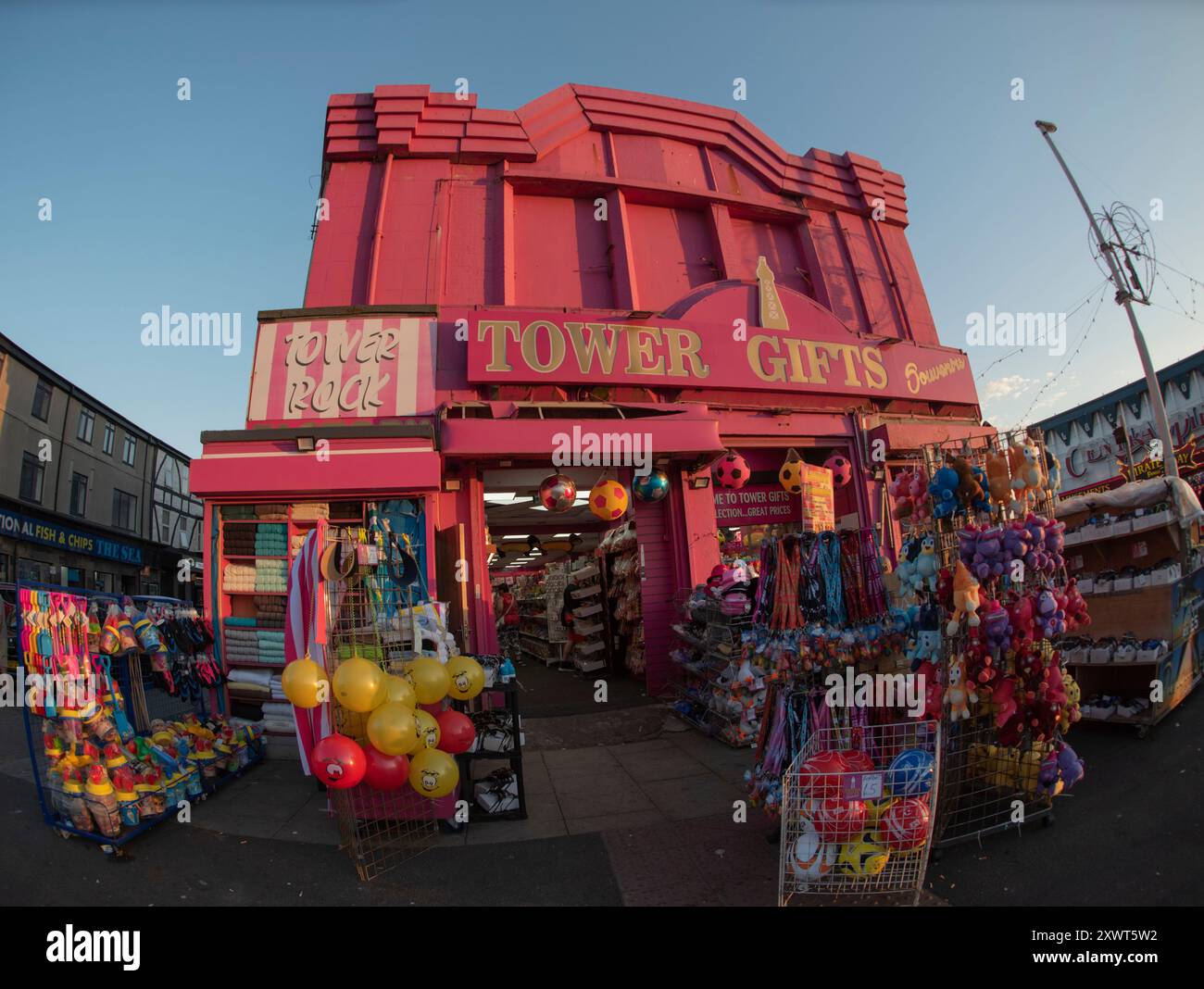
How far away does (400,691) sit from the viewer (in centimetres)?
443

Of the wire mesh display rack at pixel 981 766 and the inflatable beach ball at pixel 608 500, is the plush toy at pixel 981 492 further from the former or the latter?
the inflatable beach ball at pixel 608 500

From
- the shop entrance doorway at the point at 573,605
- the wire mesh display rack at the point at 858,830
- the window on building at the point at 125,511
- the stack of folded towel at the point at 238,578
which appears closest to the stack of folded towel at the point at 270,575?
the stack of folded towel at the point at 238,578

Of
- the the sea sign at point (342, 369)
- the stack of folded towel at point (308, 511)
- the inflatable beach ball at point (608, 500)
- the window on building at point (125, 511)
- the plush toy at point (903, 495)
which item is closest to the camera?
the plush toy at point (903, 495)

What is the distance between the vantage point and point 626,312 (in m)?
10.4

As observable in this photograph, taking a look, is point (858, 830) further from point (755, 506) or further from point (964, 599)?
point (755, 506)

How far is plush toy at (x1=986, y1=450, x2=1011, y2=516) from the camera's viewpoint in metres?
4.30

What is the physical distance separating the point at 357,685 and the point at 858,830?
11.1 feet

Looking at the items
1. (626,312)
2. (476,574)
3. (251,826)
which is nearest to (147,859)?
(251,826)

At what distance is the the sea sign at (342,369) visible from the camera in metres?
9.10

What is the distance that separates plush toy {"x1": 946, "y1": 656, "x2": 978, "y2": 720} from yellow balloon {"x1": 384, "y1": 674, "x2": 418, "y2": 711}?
380cm

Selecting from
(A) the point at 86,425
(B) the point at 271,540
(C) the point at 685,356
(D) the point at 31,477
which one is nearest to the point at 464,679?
(B) the point at 271,540

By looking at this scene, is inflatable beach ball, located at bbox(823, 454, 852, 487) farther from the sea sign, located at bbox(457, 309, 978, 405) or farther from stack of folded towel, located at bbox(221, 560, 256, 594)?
stack of folded towel, located at bbox(221, 560, 256, 594)

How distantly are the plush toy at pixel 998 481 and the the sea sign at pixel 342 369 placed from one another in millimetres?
7660

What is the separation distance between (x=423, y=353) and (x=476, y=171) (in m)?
4.76
